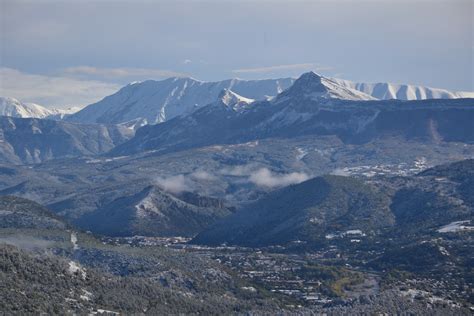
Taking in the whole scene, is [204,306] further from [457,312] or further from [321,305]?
[457,312]

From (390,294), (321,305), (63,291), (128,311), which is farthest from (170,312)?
(390,294)

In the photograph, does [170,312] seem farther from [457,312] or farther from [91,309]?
[457,312]

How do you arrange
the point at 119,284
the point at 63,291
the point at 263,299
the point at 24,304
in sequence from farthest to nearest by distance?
the point at 263,299, the point at 119,284, the point at 63,291, the point at 24,304

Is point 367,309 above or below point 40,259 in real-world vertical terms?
below

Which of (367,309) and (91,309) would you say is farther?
(367,309)

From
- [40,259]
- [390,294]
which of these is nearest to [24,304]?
[40,259]

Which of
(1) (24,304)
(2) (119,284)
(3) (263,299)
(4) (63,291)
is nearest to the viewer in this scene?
(1) (24,304)

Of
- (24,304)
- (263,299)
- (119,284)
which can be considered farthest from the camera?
(263,299)

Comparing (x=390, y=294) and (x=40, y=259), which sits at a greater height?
(x=40, y=259)

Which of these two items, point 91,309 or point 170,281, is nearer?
point 91,309
